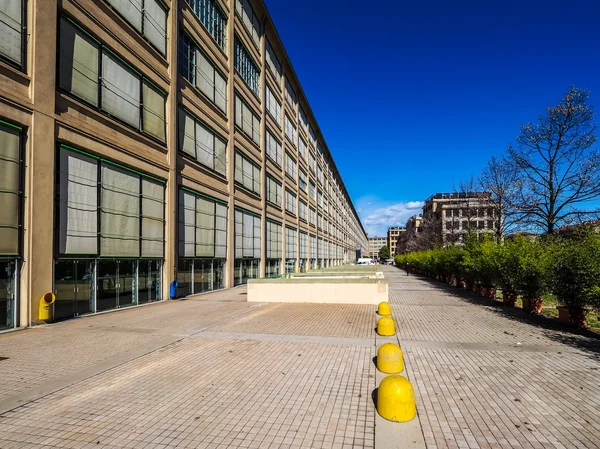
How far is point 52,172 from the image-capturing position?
11.4 metres

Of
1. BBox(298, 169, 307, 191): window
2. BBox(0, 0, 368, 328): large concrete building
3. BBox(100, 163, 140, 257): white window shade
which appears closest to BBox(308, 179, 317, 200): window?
BBox(298, 169, 307, 191): window

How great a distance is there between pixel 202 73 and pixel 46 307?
15.1 meters

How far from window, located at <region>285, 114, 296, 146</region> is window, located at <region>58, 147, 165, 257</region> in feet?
78.5

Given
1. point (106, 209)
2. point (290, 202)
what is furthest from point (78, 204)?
point (290, 202)

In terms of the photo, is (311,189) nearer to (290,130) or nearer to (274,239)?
(290,130)

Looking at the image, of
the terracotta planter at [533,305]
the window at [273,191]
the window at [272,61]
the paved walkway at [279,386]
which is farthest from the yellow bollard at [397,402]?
the window at [272,61]

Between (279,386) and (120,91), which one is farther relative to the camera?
(120,91)

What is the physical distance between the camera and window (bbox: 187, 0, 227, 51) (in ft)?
69.2

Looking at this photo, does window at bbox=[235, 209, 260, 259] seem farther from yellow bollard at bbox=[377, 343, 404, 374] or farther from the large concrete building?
yellow bollard at bbox=[377, 343, 404, 374]

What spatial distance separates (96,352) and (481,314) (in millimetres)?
11616

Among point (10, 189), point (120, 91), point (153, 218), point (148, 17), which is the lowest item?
point (153, 218)

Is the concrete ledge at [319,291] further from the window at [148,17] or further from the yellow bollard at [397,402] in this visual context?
the window at [148,17]

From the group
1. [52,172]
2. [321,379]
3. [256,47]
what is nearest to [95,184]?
[52,172]

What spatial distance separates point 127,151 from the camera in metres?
14.8
